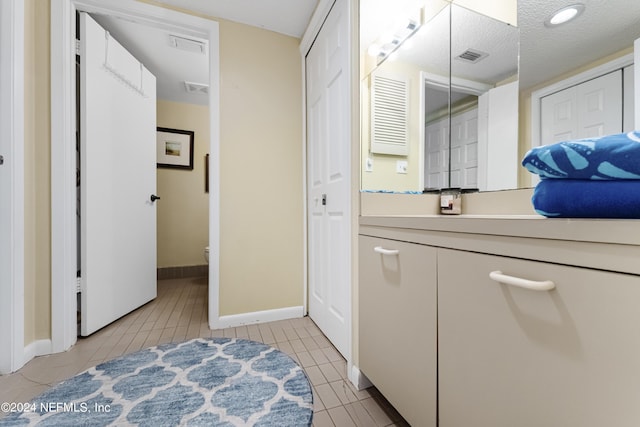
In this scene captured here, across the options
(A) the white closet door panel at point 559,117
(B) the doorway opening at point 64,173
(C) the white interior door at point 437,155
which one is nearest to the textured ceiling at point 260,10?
(B) the doorway opening at point 64,173

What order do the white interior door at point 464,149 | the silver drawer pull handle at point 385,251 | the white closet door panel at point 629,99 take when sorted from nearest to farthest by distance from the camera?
the white closet door panel at point 629,99 < the silver drawer pull handle at point 385,251 < the white interior door at point 464,149

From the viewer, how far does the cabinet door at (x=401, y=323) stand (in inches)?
31.0

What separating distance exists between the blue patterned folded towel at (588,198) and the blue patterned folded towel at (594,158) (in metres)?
0.01

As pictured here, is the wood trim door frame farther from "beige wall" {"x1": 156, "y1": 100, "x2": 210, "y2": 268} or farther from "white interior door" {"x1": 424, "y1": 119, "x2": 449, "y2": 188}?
"white interior door" {"x1": 424, "y1": 119, "x2": 449, "y2": 188}

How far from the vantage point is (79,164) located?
1.68 metres

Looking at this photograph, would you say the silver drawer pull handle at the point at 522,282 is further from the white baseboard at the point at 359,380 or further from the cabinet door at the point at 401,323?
the white baseboard at the point at 359,380

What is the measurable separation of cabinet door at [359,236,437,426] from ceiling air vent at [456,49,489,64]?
3.08ft

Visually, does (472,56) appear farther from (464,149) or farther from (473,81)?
(464,149)

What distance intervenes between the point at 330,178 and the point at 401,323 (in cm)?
95

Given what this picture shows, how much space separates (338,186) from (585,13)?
1.08 metres

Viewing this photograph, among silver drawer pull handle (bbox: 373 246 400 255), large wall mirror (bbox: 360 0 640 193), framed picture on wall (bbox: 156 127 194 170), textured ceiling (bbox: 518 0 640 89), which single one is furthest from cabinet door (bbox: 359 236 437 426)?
framed picture on wall (bbox: 156 127 194 170)

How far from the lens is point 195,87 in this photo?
2865mm

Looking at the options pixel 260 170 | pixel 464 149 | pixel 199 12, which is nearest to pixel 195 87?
pixel 199 12

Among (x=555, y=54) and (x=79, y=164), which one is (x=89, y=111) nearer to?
(x=79, y=164)
